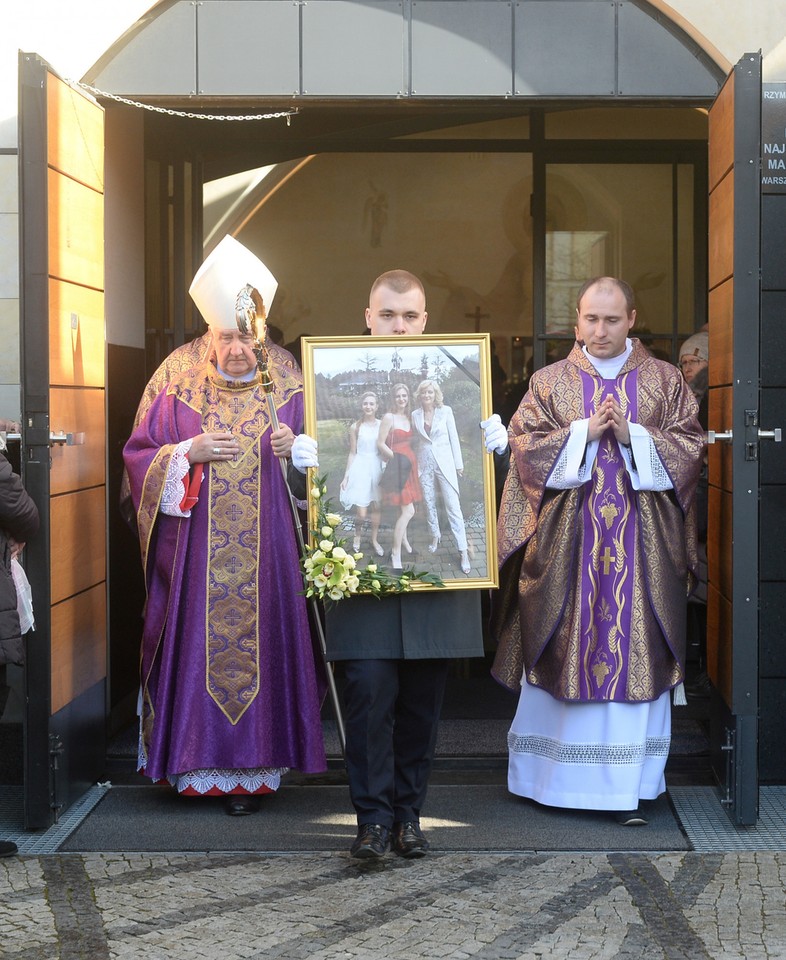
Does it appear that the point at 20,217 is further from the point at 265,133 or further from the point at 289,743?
the point at 265,133

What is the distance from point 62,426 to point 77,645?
0.74 m

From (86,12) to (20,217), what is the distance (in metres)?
0.86

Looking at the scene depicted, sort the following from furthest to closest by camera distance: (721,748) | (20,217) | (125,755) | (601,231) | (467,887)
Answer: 1. (601,231)
2. (125,755)
3. (721,748)
4. (20,217)
5. (467,887)

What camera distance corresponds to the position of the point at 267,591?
4.84 m

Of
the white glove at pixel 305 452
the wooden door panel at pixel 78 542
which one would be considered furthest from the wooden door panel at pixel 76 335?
the white glove at pixel 305 452

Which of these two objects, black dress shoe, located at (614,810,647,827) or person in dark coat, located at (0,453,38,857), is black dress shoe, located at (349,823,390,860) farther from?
person in dark coat, located at (0,453,38,857)

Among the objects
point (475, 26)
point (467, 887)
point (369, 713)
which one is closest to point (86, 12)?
point (475, 26)

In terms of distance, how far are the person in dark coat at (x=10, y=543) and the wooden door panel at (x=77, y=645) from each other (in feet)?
0.74

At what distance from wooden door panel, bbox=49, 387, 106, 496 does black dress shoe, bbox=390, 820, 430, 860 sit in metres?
1.47

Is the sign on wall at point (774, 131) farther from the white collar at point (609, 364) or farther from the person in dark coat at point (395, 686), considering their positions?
the person in dark coat at point (395, 686)

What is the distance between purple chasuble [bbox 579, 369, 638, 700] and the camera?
4758 mm

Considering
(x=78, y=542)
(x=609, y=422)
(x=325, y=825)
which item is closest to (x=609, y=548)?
(x=609, y=422)

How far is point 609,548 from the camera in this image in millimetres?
4773

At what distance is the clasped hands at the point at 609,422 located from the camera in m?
4.64
